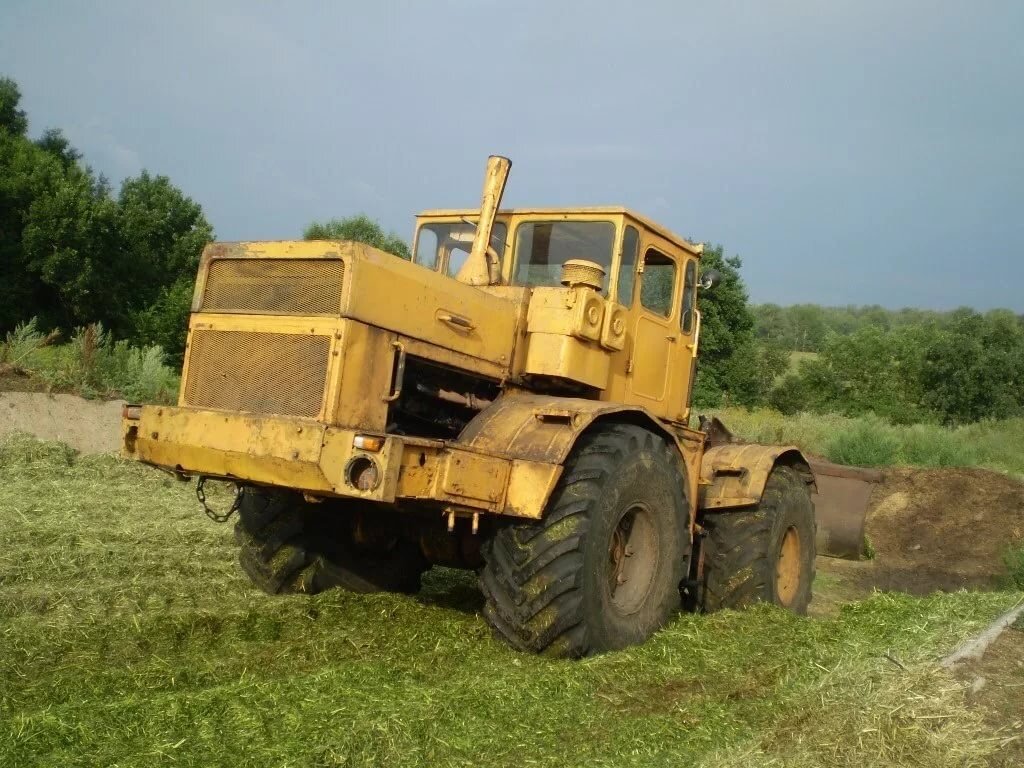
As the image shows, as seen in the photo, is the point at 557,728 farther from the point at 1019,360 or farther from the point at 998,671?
the point at 1019,360

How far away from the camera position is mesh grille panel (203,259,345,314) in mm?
5367

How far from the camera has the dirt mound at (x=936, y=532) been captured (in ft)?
40.7

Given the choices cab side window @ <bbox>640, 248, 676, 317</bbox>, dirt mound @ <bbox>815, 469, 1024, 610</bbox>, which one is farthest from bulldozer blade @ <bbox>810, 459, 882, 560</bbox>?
cab side window @ <bbox>640, 248, 676, 317</bbox>

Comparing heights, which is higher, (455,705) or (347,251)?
(347,251)

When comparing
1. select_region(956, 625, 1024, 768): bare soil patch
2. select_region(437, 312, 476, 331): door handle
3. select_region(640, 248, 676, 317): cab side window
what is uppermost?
select_region(640, 248, 676, 317): cab side window

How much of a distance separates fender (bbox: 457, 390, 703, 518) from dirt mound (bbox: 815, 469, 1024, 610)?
6390 millimetres

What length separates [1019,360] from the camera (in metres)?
40.6

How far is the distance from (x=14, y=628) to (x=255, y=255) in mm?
2397

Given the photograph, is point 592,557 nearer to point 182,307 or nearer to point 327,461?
point 327,461

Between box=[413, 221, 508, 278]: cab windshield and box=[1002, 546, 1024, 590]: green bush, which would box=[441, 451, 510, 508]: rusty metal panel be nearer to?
box=[413, 221, 508, 278]: cab windshield

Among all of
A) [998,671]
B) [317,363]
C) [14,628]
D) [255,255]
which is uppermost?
[255,255]

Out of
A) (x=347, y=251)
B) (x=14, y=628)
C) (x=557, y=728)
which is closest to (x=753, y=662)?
(x=557, y=728)

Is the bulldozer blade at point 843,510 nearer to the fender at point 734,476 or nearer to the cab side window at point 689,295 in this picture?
the fender at point 734,476

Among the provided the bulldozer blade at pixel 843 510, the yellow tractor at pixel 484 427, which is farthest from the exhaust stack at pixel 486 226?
the bulldozer blade at pixel 843 510
